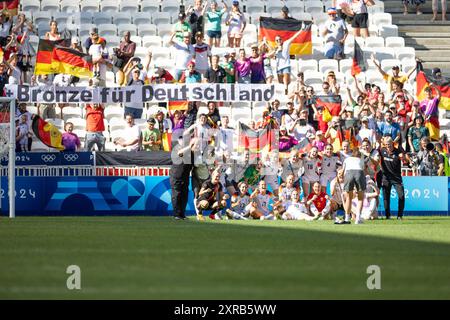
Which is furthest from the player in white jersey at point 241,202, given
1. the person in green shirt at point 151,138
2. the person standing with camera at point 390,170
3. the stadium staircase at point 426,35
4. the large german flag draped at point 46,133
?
the stadium staircase at point 426,35

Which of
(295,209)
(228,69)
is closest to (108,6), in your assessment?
(228,69)

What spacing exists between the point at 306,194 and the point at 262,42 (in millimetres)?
6669

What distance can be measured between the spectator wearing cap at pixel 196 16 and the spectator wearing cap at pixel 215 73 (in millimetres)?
2542

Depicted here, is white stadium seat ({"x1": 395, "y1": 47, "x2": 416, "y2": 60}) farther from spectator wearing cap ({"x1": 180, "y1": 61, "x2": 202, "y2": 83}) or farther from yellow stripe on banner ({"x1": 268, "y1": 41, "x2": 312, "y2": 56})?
spectator wearing cap ({"x1": 180, "y1": 61, "x2": 202, "y2": 83})

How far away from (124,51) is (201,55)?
2.18m

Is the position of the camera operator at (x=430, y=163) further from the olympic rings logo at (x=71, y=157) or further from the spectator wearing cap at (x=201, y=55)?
the olympic rings logo at (x=71, y=157)

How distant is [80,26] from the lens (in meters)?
36.0

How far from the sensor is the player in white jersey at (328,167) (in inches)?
→ 1137

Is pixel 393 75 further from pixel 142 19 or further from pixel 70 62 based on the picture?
pixel 70 62

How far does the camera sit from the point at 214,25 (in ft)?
114

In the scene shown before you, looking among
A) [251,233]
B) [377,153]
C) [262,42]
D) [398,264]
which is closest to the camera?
[398,264]

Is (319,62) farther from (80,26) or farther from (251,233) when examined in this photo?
(251,233)

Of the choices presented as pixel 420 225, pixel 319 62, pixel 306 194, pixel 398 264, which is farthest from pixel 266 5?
pixel 398 264

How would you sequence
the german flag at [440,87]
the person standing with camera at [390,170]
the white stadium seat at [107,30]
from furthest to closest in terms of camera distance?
the white stadium seat at [107,30], the german flag at [440,87], the person standing with camera at [390,170]
